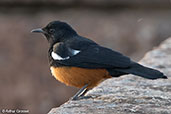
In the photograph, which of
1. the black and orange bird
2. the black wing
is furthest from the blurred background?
the black wing

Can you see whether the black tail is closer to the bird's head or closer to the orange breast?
the orange breast

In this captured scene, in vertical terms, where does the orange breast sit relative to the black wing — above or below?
below

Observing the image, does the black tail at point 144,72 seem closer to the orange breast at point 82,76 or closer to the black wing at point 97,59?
the black wing at point 97,59

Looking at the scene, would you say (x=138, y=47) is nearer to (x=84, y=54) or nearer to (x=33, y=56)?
(x=33, y=56)

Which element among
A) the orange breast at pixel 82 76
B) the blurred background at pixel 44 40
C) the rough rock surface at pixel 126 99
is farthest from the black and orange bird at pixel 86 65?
the blurred background at pixel 44 40

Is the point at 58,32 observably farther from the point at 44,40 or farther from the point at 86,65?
the point at 44,40

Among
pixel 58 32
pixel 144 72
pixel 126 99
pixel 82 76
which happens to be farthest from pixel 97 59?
pixel 58 32
